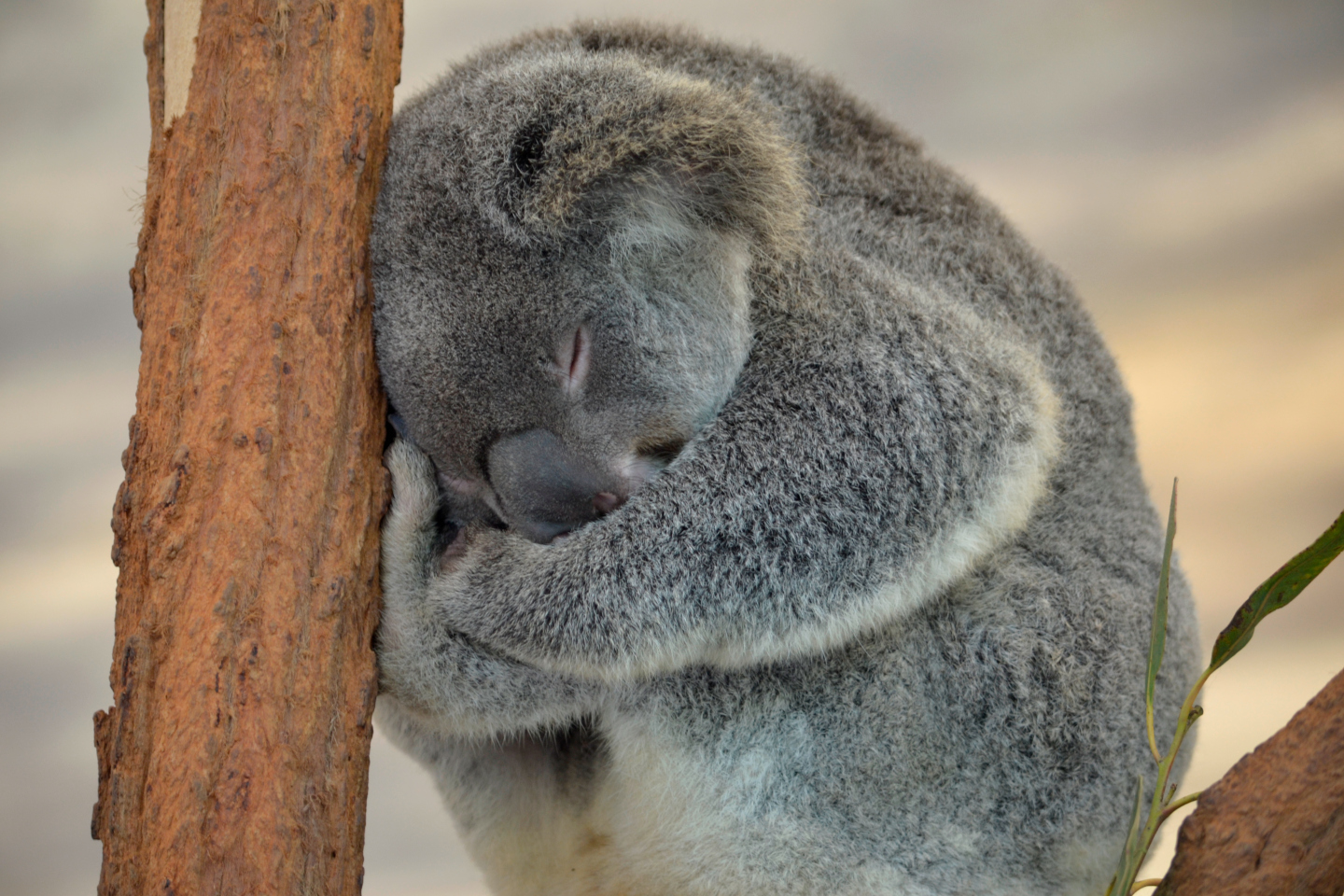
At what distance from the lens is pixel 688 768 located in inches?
88.0

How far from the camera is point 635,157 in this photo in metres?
2.01

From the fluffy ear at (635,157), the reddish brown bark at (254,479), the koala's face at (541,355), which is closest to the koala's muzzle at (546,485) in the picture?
the koala's face at (541,355)

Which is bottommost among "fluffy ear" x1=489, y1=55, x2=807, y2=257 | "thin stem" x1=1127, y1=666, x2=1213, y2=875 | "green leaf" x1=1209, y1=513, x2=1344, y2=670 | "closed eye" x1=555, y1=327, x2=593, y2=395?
"thin stem" x1=1127, y1=666, x2=1213, y2=875

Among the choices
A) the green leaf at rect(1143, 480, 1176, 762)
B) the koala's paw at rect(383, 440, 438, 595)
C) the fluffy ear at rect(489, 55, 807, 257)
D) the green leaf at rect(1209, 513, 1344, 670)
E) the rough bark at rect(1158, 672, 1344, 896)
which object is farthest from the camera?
the koala's paw at rect(383, 440, 438, 595)

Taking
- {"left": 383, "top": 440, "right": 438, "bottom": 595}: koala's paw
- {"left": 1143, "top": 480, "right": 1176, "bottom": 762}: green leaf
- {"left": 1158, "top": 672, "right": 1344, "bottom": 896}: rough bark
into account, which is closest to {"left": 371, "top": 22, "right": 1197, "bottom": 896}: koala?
{"left": 383, "top": 440, "right": 438, "bottom": 595}: koala's paw

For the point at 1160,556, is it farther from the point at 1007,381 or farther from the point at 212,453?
the point at 212,453

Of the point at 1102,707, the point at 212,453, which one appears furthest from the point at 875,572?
the point at 212,453

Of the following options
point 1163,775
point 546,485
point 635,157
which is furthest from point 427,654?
point 1163,775

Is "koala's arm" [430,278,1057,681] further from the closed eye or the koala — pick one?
the closed eye

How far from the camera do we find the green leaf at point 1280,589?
171 centimetres

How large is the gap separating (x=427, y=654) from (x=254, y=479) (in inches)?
19.6

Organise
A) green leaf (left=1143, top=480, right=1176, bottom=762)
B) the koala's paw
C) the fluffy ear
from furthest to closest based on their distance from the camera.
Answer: the koala's paw → the fluffy ear → green leaf (left=1143, top=480, right=1176, bottom=762)

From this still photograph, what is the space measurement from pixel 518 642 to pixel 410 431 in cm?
47

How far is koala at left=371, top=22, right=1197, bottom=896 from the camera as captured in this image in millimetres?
2033
